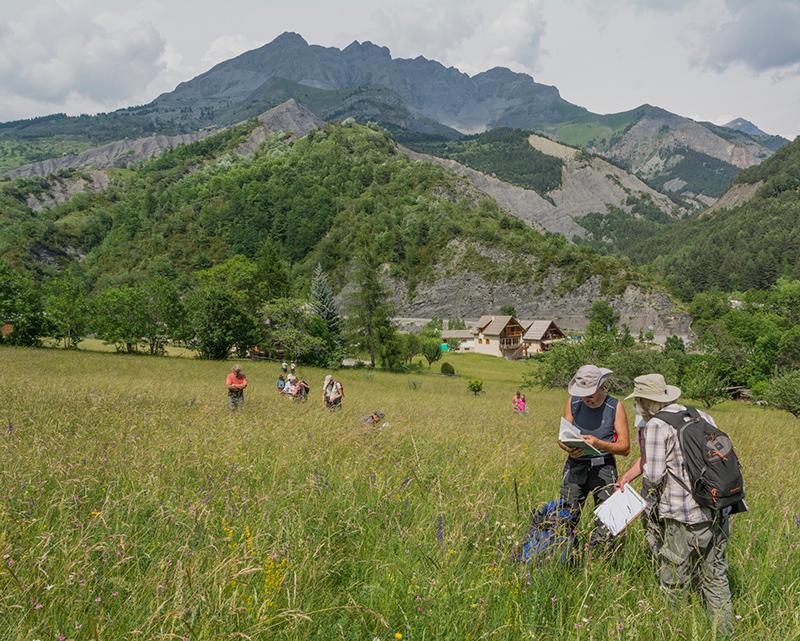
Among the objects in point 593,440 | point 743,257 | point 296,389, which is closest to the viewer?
point 593,440

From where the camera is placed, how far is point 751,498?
5.03 m

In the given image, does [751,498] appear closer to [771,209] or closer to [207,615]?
[207,615]

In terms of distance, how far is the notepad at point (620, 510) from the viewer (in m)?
3.26

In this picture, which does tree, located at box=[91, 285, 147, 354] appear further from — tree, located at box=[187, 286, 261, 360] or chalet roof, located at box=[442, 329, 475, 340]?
chalet roof, located at box=[442, 329, 475, 340]

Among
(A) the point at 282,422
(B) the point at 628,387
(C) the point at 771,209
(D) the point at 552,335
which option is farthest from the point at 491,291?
(C) the point at 771,209

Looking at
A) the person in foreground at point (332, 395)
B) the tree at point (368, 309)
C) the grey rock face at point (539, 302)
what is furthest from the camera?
the grey rock face at point (539, 302)

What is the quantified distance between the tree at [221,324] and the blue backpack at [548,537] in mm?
46669

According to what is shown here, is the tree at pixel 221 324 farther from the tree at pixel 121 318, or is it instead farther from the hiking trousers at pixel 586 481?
the hiking trousers at pixel 586 481

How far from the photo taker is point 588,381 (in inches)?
171

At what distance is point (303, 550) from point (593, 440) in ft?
7.78

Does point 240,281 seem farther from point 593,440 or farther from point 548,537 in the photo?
point 548,537

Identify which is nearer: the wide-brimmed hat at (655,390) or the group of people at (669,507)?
the group of people at (669,507)

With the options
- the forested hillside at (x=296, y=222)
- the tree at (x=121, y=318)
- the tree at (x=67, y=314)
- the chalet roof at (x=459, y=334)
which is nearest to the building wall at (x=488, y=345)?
the chalet roof at (x=459, y=334)

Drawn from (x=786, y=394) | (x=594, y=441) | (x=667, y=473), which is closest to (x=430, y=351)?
(x=786, y=394)
